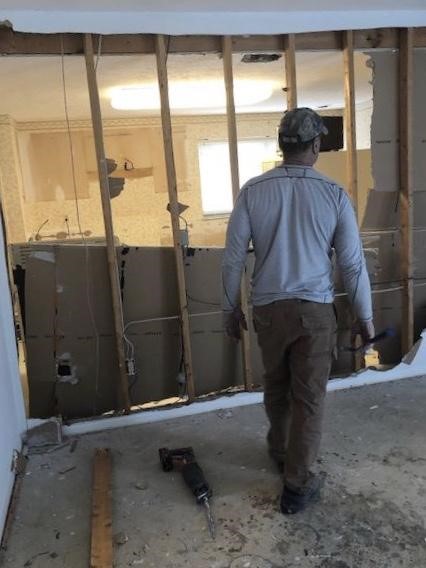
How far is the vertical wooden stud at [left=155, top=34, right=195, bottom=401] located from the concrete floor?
14.6 inches

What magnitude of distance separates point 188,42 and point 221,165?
159 inches

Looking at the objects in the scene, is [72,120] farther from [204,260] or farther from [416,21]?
[416,21]

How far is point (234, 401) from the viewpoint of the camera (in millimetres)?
3074

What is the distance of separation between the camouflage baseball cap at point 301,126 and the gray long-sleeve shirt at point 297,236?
11cm

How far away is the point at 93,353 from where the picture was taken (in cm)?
301

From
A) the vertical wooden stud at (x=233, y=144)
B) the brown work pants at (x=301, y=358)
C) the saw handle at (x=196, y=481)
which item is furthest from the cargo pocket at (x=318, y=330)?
the vertical wooden stud at (x=233, y=144)

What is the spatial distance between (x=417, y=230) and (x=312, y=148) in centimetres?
179

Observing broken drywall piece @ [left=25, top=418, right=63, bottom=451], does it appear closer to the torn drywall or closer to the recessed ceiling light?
the torn drywall

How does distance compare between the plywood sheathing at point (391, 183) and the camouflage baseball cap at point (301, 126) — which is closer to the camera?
the camouflage baseball cap at point (301, 126)

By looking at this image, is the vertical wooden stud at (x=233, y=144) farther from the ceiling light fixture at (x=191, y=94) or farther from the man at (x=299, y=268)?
the ceiling light fixture at (x=191, y=94)

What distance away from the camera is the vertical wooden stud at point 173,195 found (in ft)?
8.68

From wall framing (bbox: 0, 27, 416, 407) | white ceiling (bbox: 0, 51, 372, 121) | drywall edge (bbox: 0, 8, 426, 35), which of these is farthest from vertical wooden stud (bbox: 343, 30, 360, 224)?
white ceiling (bbox: 0, 51, 372, 121)

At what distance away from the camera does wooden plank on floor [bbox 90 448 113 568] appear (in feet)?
6.01

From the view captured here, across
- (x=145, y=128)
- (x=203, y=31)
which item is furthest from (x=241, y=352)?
(x=145, y=128)
